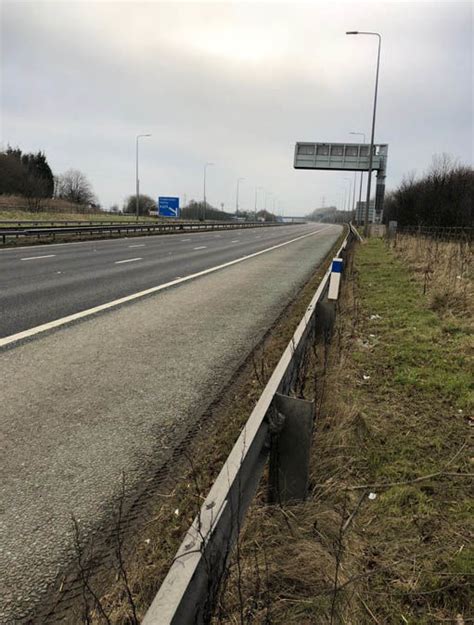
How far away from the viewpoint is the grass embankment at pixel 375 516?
6.24ft

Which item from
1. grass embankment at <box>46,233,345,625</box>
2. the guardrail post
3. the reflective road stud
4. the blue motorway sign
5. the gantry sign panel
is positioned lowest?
grass embankment at <box>46,233,345,625</box>

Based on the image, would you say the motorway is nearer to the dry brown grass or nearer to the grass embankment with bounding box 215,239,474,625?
the grass embankment with bounding box 215,239,474,625

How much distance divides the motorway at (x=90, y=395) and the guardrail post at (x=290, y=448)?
3.23 ft

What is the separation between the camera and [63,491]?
2729mm

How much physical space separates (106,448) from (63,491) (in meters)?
0.54

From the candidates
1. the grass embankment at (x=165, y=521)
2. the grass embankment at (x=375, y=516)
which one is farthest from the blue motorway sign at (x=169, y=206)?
the grass embankment at (x=165, y=521)

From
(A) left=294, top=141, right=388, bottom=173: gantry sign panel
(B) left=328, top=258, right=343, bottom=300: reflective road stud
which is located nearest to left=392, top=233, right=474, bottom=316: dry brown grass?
(B) left=328, top=258, right=343, bottom=300: reflective road stud

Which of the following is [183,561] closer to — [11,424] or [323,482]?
[323,482]

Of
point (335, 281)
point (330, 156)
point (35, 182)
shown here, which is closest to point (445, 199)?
point (330, 156)

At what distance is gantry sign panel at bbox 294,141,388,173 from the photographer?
4728 cm

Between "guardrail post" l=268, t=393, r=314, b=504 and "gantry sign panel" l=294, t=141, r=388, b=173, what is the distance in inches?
Answer: 1908

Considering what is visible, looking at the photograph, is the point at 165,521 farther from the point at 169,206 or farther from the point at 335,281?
the point at 169,206

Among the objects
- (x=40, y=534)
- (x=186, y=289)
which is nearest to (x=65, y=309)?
(x=186, y=289)

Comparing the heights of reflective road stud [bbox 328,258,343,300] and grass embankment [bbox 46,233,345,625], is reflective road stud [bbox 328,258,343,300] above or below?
above
